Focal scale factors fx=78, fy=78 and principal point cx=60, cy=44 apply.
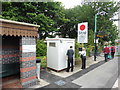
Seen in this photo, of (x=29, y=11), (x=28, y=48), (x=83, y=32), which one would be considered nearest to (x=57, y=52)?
(x=28, y=48)

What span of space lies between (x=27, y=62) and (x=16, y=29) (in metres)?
1.39

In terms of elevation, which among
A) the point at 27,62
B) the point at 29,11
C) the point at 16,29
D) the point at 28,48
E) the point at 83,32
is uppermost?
the point at 29,11

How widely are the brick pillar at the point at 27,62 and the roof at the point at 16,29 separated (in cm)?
23

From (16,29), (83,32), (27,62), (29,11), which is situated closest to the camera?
(16,29)

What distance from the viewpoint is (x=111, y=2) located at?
1236 centimetres

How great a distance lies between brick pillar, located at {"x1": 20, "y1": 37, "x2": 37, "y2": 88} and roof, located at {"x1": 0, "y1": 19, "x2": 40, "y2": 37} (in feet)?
0.76

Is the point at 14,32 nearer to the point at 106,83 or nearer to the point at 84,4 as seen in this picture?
the point at 106,83

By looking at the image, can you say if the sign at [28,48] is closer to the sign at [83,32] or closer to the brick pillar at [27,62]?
the brick pillar at [27,62]

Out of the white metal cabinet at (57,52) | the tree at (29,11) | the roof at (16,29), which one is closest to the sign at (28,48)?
the roof at (16,29)

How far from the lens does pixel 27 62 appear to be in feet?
10.7

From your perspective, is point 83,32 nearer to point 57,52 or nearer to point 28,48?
point 57,52

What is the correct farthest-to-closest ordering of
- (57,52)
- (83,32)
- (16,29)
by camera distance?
1. (83,32)
2. (57,52)
3. (16,29)

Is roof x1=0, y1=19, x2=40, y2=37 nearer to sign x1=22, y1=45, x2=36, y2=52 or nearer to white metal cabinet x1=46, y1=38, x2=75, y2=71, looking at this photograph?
sign x1=22, y1=45, x2=36, y2=52

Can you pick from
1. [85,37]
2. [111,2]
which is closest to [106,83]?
[85,37]
